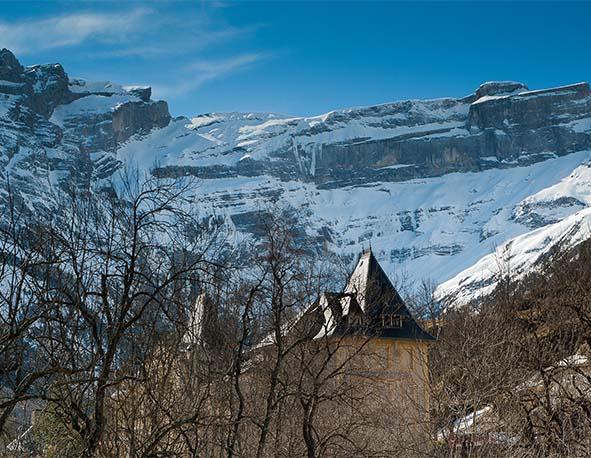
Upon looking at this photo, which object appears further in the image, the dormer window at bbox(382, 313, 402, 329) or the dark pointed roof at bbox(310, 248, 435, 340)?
the dormer window at bbox(382, 313, 402, 329)

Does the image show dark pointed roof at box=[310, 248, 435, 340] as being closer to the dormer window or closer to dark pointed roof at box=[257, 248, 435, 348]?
dark pointed roof at box=[257, 248, 435, 348]

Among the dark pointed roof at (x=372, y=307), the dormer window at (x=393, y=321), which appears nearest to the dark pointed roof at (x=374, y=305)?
the dark pointed roof at (x=372, y=307)

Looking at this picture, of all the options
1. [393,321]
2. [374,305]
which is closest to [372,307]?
[374,305]

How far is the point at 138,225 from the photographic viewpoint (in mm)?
11312

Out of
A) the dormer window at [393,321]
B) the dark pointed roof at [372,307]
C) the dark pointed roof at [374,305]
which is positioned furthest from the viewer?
the dormer window at [393,321]

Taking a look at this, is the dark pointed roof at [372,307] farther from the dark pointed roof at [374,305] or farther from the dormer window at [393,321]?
the dormer window at [393,321]

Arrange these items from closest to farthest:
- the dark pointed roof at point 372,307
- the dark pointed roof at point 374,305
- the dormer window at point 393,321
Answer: the dark pointed roof at point 372,307, the dark pointed roof at point 374,305, the dormer window at point 393,321

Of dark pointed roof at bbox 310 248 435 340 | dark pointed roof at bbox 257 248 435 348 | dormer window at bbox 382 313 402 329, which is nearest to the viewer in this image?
dark pointed roof at bbox 257 248 435 348

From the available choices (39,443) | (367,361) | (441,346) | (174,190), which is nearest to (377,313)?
(367,361)

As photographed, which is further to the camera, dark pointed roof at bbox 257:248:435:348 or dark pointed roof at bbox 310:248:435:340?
dark pointed roof at bbox 310:248:435:340

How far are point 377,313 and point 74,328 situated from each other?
57.8 ft

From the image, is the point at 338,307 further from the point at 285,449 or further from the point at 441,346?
the point at 441,346

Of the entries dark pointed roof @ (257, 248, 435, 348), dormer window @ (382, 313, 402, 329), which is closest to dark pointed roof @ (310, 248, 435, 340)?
dark pointed roof @ (257, 248, 435, 348)

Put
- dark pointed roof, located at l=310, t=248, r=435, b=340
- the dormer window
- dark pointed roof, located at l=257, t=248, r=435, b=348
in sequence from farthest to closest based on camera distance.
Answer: the dormer window → dark pointed roof, located at l=310, t=248, r=435, b=340 → dark pointed roof, located at l=257, t=248, r=435, b=348
